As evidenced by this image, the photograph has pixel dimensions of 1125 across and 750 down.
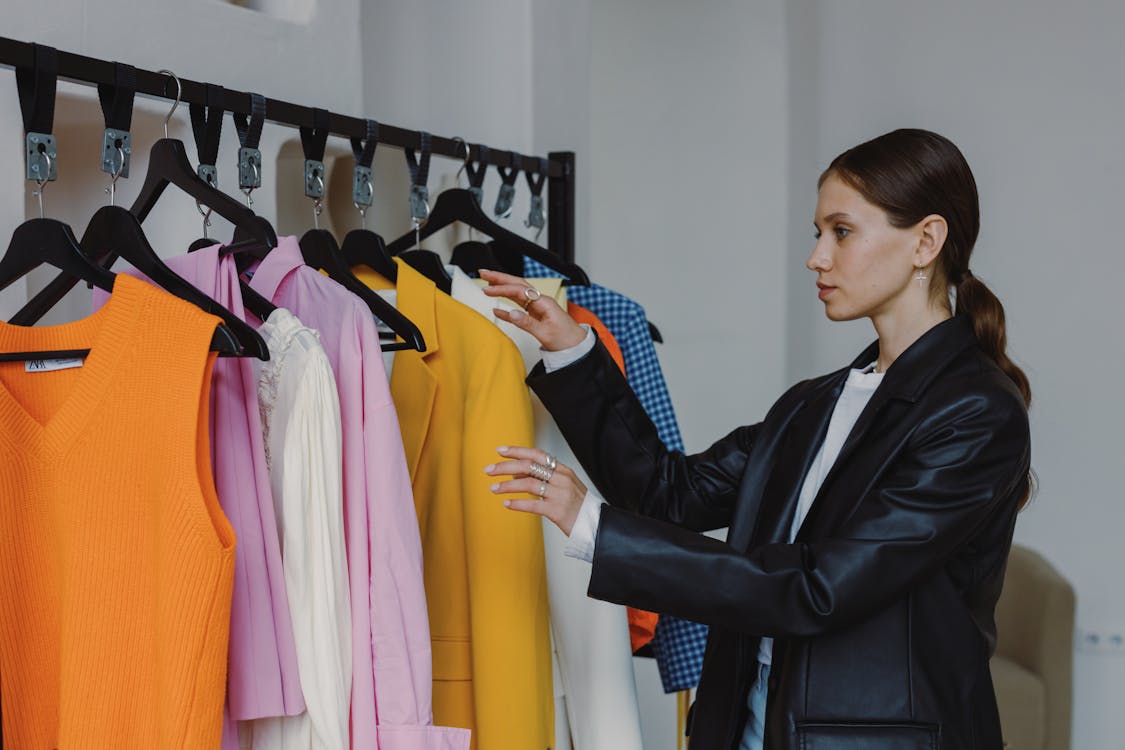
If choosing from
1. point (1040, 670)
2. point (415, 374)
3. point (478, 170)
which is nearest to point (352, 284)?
point (415, 374)

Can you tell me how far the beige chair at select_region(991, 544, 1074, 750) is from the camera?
3.21 m

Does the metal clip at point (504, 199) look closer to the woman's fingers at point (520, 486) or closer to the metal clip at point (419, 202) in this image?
the metal clip at point (419, 202)

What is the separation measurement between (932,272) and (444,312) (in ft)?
2.19

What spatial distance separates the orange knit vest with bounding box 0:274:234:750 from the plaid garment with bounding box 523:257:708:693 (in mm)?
979

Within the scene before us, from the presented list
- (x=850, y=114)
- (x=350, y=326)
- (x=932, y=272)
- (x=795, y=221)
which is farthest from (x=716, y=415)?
(x=350, y=326)

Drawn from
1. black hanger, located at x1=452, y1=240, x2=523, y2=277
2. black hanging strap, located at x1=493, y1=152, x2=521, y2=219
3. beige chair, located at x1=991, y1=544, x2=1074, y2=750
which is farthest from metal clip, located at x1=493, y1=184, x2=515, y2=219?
beige chair, located at x1=991, y1=544, x2=1074, y2=750

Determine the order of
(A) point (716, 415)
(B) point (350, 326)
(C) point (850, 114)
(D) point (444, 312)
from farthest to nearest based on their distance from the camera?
(A) point (716, 415), (C) point (850, 114), (D) point (444, 312), (B) point (350, 326)

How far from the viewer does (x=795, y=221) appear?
4199mm

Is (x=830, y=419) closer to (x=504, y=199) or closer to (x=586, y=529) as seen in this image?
(x=586, y=529)

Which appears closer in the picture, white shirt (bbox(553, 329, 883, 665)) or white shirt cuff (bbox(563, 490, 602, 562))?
white shirt cuff (bbox(563, 490, 602, 562))

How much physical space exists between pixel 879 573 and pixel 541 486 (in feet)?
1.38

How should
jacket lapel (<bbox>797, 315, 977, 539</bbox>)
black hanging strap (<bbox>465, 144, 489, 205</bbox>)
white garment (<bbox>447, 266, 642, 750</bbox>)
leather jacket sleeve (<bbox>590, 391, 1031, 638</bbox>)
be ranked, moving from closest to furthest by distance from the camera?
leather jacket sleeve (<bbox>590, 391, 1031, 638</bbox>), jacket lapel (<bbox>797, 315, 977, 539</bbox>), white garment (<bbox>447, 266, 642, 750</bbox>), black hanging strap (<bbox>465, 144, 489, 205</bbox>)

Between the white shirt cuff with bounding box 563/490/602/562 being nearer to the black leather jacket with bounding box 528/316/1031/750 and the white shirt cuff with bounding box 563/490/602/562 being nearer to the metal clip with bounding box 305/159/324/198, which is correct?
the black leather jacket with bounding box 528/316/1031/750

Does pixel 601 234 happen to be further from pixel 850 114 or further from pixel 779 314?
pixel 850 114
